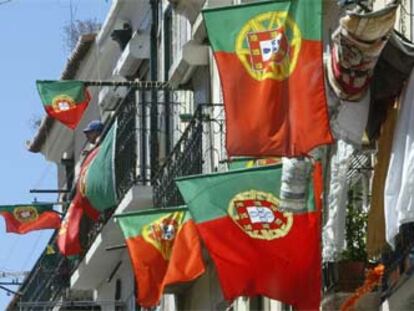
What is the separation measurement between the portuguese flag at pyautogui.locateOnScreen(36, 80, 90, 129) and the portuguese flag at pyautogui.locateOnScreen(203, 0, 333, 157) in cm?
1229

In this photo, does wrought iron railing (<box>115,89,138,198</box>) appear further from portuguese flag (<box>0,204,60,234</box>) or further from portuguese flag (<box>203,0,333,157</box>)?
portuguese flag (<box>203,0,333,157</box>)

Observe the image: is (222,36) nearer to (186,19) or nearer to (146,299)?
(146,299)

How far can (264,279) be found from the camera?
1870 centimetres

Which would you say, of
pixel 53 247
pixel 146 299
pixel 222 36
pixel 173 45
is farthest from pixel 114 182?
pixel 222 36

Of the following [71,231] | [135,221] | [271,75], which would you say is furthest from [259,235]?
[71,231]

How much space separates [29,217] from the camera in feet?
114

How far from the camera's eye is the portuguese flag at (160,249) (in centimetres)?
2270

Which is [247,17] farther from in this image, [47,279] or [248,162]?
[47,279]

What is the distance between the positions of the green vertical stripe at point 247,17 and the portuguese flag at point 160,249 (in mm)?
5955

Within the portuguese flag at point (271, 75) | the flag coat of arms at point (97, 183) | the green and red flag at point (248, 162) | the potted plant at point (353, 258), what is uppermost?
the portuguese flag at point (271, 75)

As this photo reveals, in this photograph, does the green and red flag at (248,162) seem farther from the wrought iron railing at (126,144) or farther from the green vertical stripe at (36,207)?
the green vertical stripe at (36,207)

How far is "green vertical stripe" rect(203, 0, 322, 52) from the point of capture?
1648cm

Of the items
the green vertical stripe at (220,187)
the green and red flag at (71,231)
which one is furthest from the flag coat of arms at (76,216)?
the green vertical stripe at (220,187)

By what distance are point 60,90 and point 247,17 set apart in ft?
40.7
